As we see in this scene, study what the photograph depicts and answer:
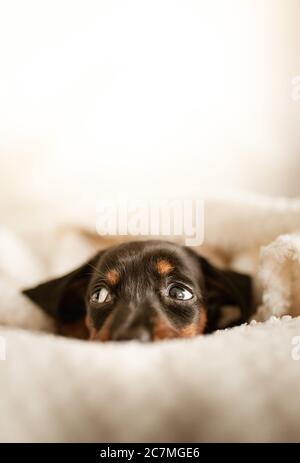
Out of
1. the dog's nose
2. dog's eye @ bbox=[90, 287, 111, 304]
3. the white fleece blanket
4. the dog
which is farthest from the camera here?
dog's eye @ bbox=[90, 287, 111, 304]

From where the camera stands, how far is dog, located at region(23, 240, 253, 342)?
118cm

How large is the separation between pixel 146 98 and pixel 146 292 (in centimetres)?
125

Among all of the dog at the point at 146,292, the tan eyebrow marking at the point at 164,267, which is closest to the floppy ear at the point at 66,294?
the dog at the point at 146,292

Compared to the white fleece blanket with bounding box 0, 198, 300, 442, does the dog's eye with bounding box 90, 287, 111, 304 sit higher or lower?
higher

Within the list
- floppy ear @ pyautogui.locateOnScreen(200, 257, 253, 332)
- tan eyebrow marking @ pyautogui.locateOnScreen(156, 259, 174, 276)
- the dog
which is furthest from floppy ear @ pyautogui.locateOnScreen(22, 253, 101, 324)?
floppy ear @ pyautogui.locateOnScreen(200, 257, 253, 332)

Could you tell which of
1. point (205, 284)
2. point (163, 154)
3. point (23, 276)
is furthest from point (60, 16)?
point (205, 284)

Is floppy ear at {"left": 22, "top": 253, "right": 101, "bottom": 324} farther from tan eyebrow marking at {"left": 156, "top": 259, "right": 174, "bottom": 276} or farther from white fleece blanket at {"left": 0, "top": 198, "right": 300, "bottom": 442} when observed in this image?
white fleece blanket at {"left": 0, "top": 198, "right": 300, "bottom": 442}

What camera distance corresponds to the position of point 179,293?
1307 mm

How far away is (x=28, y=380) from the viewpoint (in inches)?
29.3

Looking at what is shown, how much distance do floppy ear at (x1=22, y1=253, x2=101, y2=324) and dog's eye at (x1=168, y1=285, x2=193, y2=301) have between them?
0.29 m

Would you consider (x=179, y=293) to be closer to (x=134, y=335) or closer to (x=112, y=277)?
(x=112, y=277)

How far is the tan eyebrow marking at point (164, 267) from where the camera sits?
131 cm

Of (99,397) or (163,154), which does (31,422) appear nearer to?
(99,397)
